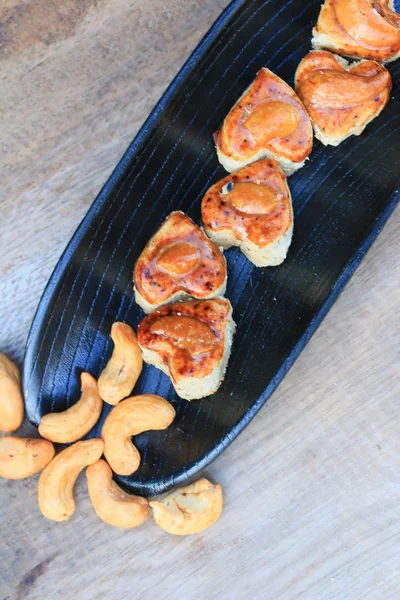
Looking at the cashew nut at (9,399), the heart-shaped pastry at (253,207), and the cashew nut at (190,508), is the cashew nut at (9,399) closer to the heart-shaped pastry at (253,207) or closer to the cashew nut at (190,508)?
the cashew nut at (190,508)

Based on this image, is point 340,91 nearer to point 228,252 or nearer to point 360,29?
point 360,29

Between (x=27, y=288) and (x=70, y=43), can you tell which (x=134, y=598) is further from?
(x=70, y=43)

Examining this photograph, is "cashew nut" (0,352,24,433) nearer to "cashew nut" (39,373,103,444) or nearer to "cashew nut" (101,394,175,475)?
"cashew nut" (39,373,103,444)

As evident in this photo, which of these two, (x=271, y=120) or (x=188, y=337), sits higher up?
(x=271, y=120)

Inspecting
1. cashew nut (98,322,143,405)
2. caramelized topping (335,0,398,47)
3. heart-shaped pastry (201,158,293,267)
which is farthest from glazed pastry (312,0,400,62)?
cashew nut (98,322,143,405)

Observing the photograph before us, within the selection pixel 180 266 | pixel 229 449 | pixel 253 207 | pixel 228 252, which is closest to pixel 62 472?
pixel 229 449

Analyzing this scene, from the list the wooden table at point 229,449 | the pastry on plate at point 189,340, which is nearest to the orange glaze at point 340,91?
the wooden table at point 229,449
